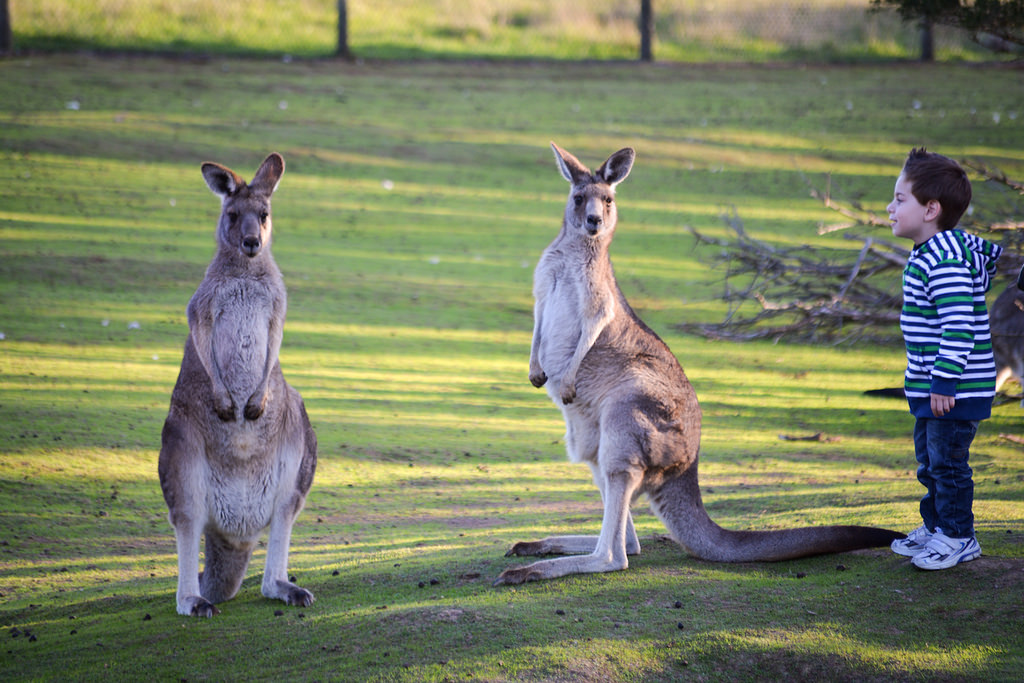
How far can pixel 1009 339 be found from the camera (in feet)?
23.3

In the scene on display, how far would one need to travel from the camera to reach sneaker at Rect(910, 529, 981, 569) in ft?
12.0

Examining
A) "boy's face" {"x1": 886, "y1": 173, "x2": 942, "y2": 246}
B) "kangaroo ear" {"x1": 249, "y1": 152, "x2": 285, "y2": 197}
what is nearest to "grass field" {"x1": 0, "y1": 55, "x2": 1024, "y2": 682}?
"boy's face" {"x1": 886, "y1": 173, "x2": 942, "y2": 246}

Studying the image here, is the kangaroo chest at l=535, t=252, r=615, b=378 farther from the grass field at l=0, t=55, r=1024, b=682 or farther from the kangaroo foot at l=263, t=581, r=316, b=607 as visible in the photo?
the kangaroo foot at l=263, t=581, r=316, b=607

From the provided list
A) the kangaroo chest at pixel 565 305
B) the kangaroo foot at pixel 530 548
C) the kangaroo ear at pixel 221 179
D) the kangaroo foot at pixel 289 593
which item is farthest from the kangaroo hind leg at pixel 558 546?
the kangaroo ear at pixel 221 179

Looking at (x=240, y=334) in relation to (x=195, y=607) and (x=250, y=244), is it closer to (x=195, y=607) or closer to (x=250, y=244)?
(x=250, y=244)

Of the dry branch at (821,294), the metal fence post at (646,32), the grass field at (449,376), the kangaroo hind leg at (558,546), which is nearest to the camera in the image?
the grass field at (449,376)

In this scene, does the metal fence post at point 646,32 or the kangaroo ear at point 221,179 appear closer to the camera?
the kangaroo ear at point 221,179

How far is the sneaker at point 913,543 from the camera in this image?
383 centimetres

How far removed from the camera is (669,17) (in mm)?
18297

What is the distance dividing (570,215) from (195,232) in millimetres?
6793

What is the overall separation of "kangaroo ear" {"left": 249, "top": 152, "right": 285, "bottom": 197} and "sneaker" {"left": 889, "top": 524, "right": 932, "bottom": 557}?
8.87ft

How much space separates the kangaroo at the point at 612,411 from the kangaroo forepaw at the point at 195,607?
3.34ft

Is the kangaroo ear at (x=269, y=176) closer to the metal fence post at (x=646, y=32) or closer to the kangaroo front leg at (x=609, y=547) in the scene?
the kangaroo front leg at (x=609, y=547)

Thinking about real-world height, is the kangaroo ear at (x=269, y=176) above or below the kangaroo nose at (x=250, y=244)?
above
